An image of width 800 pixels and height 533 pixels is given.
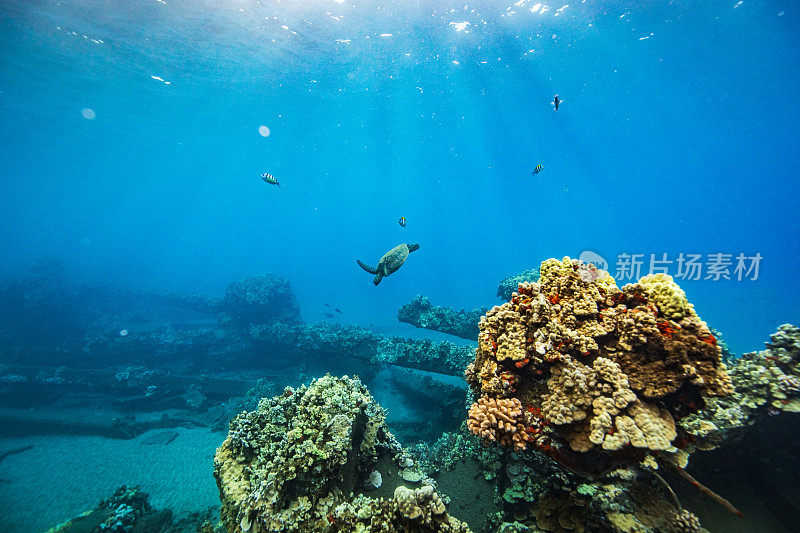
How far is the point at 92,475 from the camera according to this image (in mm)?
9078

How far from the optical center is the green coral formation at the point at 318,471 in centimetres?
280

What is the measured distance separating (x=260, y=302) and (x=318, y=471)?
20.4 m

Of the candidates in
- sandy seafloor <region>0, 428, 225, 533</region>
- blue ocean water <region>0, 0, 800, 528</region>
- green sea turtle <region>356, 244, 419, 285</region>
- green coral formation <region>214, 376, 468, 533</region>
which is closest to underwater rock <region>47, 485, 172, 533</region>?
sandy seafloor <region>0, 428, 225, 533</region>

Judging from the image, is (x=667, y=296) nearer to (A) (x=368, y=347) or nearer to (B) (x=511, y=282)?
(B) (x=511, y=282)

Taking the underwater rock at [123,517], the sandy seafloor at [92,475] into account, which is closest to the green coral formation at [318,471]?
the underwater rock at [123,517]

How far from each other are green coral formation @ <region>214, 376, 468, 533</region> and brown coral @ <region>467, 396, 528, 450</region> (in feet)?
2.54

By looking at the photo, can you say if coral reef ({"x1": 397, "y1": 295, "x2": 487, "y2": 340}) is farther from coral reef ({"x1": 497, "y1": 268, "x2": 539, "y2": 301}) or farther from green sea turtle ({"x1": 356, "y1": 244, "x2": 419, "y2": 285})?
green sea turtle ({"x1": 356, "y1": 244, "x2": 419, "y2": 285})

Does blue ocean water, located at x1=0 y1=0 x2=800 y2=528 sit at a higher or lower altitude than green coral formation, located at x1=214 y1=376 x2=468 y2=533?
higher

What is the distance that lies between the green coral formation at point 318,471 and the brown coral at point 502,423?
77cm

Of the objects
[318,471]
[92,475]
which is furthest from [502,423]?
[92,475]

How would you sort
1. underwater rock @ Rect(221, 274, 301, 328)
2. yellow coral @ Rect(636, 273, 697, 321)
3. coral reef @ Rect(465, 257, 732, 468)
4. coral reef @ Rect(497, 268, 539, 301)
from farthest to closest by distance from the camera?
underwater rock @ Rect(221, 274, 301, 328) → coral reef @ Rect(497, 268, 539, 301) → yellow coral @ Rect(636, 273, 697, 321) → coral reef @ Rect(465, 257, 732, 468)

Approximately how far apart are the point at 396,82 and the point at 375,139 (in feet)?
76.8

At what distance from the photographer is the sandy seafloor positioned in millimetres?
7832

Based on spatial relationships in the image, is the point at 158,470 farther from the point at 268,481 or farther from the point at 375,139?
the point at 375,139
